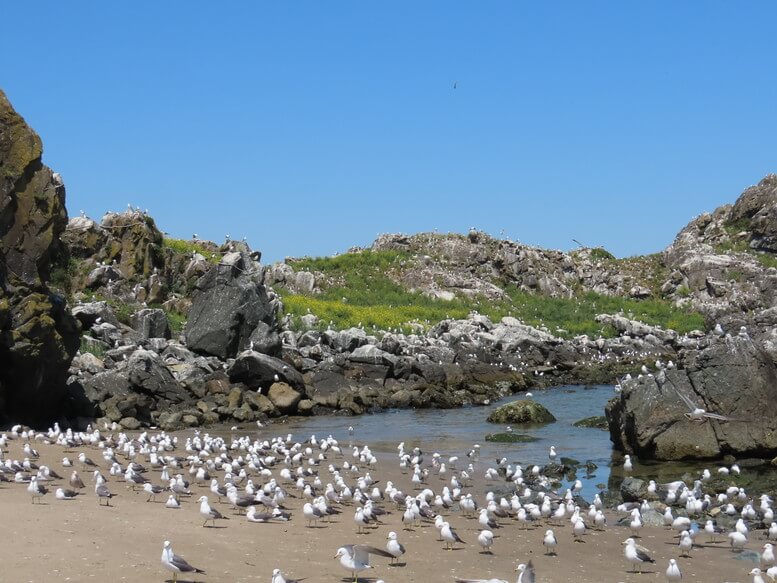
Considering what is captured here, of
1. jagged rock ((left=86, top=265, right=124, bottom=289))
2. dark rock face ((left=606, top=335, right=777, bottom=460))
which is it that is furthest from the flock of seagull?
jagged rock ((left=86, top=265, right=124, bottom=289))

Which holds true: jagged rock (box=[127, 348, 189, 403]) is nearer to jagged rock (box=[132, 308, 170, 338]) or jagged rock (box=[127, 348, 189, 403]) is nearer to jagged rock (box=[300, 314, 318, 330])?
jagged rock (box=[132, 308, 170, 338])

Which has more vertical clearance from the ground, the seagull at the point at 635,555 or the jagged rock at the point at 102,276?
the jagged rock at the point at 102,276

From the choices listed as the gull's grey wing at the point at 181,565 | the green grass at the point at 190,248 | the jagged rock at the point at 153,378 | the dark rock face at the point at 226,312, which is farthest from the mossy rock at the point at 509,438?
the green grass at the point at 190,248

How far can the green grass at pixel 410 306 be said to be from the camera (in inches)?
2467

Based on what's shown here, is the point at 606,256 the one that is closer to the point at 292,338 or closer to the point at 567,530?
the point at 292,338

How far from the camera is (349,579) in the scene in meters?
12.8

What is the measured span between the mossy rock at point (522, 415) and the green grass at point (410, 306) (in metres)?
22.6

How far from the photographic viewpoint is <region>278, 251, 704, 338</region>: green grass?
62.7 meters

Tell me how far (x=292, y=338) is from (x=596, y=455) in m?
A: 23.9

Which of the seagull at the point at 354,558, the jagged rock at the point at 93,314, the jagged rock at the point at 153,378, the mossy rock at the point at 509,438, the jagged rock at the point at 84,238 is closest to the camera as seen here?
the seagull at the point at 354,558

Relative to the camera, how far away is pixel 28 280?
27.7 m

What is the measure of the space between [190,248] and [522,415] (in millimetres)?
31005

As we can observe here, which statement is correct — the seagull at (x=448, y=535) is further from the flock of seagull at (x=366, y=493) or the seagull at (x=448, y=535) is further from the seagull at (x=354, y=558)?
the seagull at (x=354, y=558)

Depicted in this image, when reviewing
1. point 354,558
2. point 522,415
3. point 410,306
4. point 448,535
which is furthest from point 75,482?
point 410,306
